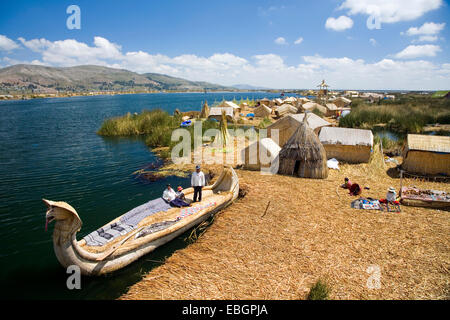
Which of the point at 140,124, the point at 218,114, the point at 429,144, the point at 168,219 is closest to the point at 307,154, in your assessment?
the point at 429,144

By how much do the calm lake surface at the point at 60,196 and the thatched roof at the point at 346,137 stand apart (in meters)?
7.96

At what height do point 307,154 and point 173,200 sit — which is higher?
point 307,154

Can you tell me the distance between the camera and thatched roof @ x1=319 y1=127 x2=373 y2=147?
1248cm

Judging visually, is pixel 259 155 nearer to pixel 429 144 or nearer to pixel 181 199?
pixel 181 199

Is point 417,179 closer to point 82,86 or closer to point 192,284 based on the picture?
point 192,284

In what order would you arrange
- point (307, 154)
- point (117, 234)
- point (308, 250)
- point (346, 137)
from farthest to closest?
point (346, 137) < point (307, 154) < point (117, 234) < point (308, 250)

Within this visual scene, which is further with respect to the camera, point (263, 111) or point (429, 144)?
point (263, 111)

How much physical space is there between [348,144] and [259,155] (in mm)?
4994

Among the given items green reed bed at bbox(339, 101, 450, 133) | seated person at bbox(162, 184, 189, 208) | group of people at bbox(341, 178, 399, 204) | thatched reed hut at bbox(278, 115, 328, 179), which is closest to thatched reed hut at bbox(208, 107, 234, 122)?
green reed bed at bbox(339, 101, 450, 133)

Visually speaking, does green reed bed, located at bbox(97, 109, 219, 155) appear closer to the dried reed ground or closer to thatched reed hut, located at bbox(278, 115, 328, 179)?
thatched reed hut, located at bbox(278, 115, 328, 179)

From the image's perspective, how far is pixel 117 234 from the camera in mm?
5996

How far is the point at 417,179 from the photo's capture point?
34.3 feet

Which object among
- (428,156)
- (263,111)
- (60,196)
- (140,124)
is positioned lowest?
(60,196)
